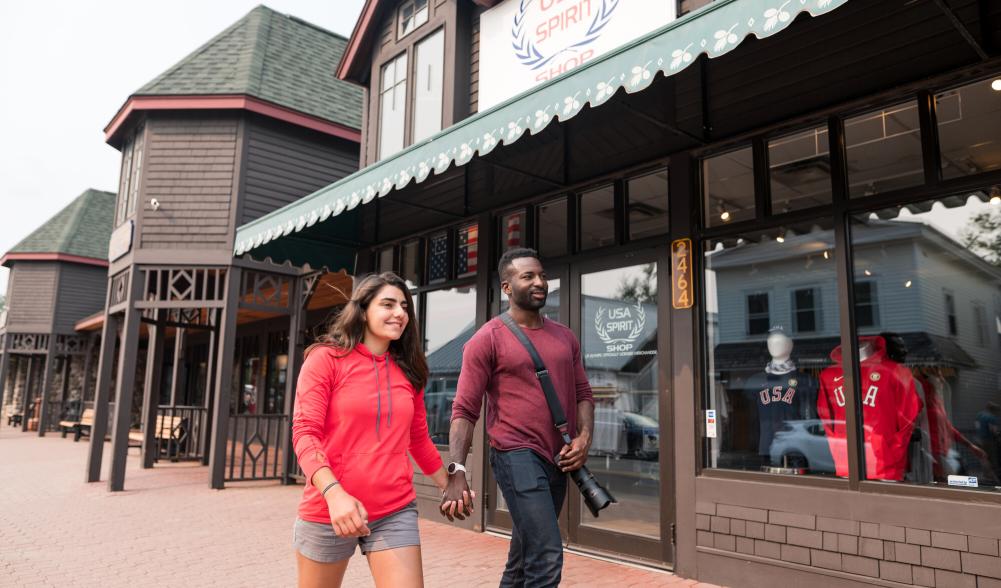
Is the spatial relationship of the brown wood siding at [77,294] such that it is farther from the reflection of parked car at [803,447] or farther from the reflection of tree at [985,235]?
the reflection of tree at [985,235]

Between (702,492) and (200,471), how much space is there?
405 inches

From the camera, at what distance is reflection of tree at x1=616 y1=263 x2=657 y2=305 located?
231 inches

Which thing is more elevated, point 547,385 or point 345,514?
point 547,385

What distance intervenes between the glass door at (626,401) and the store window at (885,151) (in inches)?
62.9

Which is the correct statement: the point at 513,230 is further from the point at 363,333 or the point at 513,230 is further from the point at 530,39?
the point at 363,333

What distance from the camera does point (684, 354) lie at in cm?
541

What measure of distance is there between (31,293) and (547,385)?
25799 millimetres

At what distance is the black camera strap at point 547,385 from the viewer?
10.5ft

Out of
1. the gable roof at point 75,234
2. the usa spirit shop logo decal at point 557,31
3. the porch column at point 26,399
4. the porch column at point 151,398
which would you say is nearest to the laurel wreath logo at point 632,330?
the usa spirit shop logo decal at point 557,31

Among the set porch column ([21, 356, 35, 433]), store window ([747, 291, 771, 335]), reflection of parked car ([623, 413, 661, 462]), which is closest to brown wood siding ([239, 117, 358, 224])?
reflection of parked car ([623, 413, 661, 462])

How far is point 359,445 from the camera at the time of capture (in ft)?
8.27

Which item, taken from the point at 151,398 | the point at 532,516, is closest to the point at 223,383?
the point at 151,398

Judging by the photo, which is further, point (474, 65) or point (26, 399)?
point (26, 399)

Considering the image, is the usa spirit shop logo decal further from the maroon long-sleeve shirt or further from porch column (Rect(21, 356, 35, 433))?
porch column (Rect(21, 356, 35, 433))
